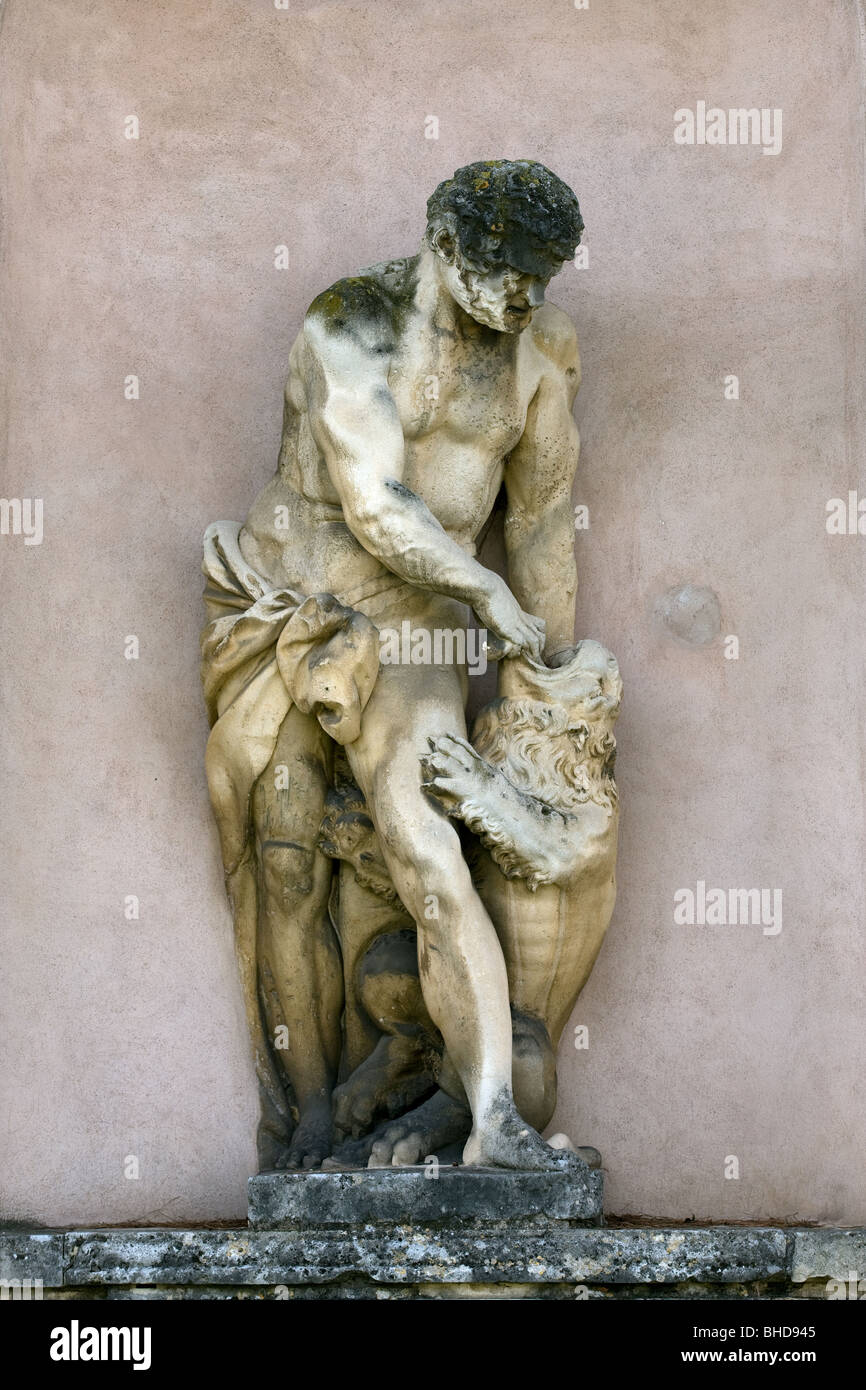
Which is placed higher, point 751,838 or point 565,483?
point 565,483

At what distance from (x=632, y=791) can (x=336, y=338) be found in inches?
47.8

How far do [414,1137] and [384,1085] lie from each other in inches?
10.0

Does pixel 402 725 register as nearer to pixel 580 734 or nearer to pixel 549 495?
pixel 580 734

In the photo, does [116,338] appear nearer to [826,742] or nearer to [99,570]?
[99,570]

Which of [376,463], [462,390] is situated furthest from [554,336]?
[376,463]

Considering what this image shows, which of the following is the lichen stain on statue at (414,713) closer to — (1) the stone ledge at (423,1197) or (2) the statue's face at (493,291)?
(2) the statue's face at (493,291)

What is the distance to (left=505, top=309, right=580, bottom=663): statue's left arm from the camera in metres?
6.07

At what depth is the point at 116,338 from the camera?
254 inches

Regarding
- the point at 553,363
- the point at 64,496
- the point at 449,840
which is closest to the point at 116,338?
the point at 64,496

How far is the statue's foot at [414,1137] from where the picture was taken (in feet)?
18.4

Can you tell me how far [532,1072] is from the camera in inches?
228

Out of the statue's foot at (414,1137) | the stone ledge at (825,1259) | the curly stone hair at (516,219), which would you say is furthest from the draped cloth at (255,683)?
the stone ledge at (825,1259)

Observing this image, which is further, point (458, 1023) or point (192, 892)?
point (192, 892)

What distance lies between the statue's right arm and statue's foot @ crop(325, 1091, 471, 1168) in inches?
37.9
